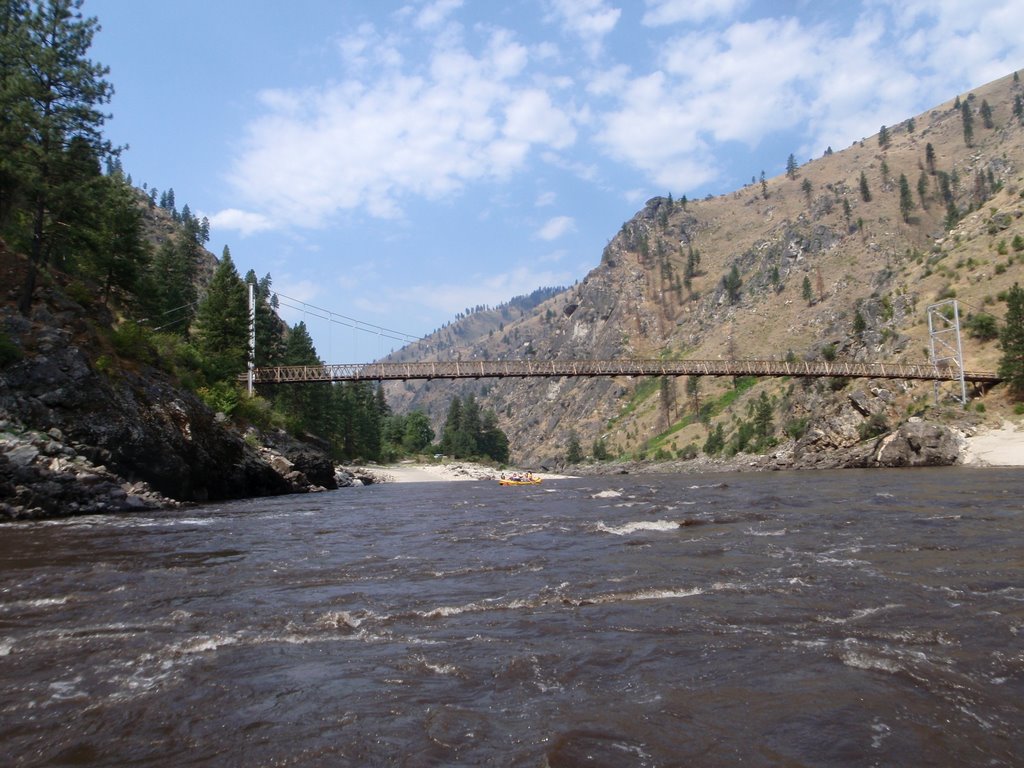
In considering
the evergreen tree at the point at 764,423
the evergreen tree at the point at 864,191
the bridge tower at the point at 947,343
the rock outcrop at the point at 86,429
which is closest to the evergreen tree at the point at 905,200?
the evergreen tree at the point at 864,191

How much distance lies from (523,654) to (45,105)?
29021mm

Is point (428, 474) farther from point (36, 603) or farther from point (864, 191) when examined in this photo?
point (864, 191)

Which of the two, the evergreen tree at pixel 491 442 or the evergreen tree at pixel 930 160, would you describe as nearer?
the evergreen tree at pixel 491 442

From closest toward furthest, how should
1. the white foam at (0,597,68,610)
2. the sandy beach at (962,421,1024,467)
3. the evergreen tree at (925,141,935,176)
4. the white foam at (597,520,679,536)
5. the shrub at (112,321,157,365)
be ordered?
the white foam at (0,597,68,610)
the white foam at (597,520,679,536)
the shrub at (112,321,157,365)
the sandy beach at (962,421,1024,467)
the evergreen tree at (925,141,935,176)

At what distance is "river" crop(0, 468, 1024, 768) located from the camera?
4051mm

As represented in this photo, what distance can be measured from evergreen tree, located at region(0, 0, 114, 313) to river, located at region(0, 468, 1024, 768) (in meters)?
17.1

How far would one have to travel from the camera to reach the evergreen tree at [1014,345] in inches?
1946

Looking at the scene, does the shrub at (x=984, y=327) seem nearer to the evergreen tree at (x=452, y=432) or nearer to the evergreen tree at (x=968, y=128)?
the evergreen tree at (x=452, y=432)

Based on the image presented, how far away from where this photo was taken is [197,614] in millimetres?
7461

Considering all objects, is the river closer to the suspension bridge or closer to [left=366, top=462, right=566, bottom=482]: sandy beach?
the suspension bridge

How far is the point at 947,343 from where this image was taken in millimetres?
61938

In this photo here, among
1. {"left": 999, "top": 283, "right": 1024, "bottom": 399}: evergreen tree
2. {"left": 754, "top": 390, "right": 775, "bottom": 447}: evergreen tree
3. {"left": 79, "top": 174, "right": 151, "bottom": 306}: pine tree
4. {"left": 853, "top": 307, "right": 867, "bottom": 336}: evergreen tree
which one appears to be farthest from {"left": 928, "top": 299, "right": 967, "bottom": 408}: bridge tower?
{"left": 79, "top": 174, "right": 151, "bottom": 306}: pine tree

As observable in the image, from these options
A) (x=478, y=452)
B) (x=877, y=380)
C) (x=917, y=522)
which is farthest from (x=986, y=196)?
(x=917, y=522)

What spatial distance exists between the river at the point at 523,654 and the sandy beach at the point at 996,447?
1344 inches
